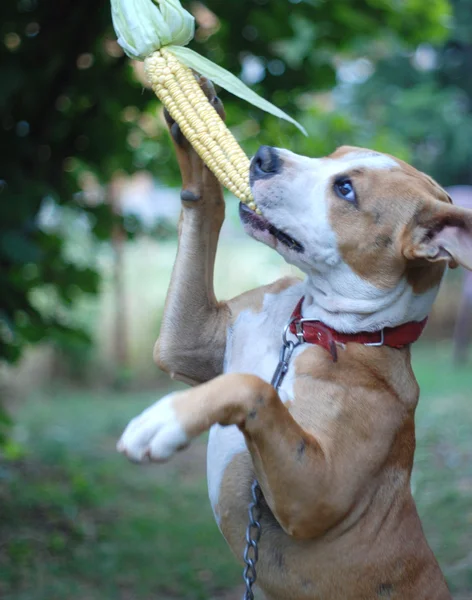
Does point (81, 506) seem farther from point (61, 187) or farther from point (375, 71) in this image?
point (375, 71)

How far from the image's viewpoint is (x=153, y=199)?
15773 mm

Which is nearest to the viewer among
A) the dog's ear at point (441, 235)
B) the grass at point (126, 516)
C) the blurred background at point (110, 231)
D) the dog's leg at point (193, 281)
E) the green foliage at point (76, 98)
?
the dog's ear at point (441, 235)

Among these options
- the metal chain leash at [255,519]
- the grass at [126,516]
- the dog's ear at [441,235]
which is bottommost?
the grass at [126,516]

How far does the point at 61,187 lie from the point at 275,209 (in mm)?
2618

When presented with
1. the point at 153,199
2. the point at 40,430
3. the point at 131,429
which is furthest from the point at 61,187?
the point at 153,199

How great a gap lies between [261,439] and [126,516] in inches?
159

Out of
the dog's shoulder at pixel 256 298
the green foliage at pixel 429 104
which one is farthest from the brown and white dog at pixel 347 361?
the green foliage at pixel 429 104

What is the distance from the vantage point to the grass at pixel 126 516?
4.79 meters

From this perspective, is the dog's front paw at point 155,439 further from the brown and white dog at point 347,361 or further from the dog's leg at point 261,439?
the brown and white dog at point 347,361

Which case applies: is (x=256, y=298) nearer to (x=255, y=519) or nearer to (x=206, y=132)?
(x=206, y=132)

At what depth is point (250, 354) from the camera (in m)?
2.72

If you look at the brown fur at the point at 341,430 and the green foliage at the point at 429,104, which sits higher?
the brown fur at the point at 341,430

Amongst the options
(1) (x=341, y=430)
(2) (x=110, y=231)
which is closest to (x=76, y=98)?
(2) (x=110, y=231)

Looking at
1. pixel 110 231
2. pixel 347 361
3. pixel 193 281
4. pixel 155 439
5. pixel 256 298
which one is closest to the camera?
pixel 155 439
